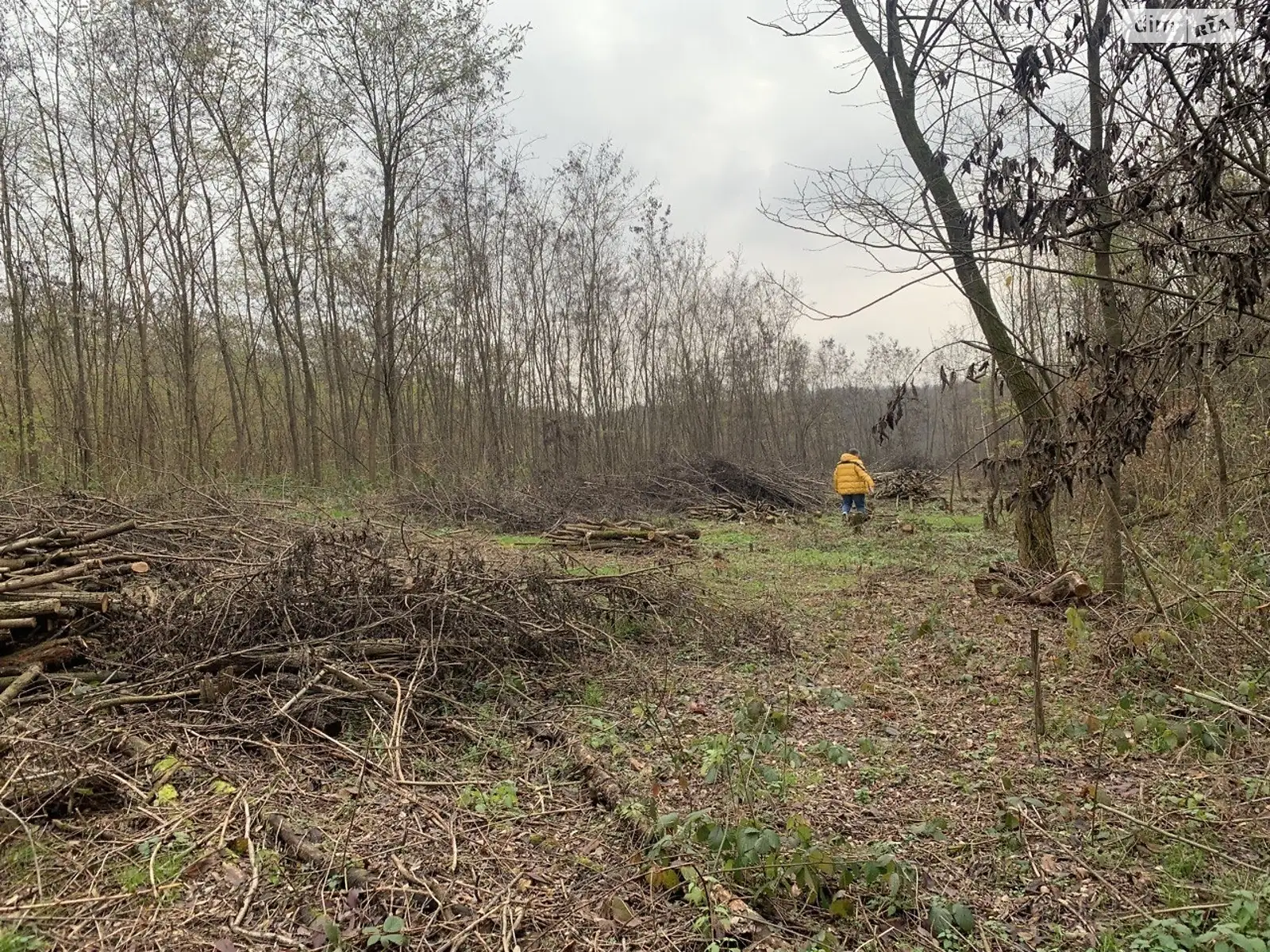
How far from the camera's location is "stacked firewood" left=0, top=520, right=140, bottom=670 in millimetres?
4145

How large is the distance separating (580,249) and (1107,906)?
23.3 meters

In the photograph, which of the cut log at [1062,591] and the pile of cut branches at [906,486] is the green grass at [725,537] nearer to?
the cut log at [1062,591]

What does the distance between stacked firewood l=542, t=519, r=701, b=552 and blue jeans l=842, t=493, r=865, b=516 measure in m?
4.27

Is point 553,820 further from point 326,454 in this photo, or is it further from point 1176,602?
point 326,454

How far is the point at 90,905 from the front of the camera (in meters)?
2.40

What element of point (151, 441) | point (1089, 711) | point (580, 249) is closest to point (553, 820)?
point (1089, 711)

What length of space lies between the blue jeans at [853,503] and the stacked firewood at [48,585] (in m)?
11.9

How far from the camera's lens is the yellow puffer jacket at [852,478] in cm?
1377

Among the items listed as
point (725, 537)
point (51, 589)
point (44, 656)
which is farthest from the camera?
point (725, 537)

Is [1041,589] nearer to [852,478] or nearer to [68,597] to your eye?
[852,478]

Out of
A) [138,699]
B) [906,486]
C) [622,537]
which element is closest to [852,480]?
[622,537]

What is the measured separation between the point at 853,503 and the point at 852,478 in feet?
2.16

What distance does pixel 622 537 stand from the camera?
10930 mm

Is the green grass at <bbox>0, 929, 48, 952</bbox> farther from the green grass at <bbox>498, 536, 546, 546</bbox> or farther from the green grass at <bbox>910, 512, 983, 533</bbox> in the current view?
the green grass at <bbox>910, 512, 983, 533</bbox>
